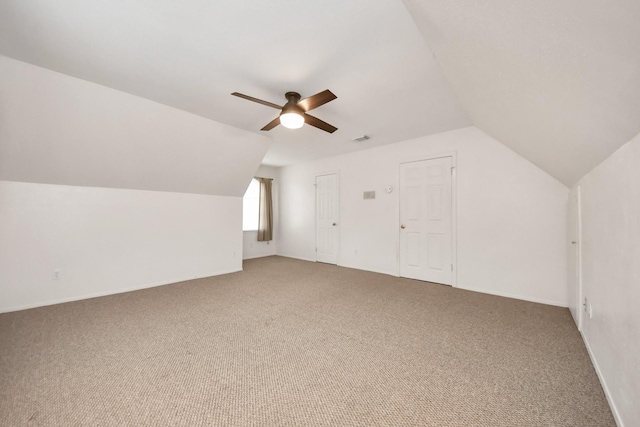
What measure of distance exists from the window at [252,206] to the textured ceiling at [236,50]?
3158mm

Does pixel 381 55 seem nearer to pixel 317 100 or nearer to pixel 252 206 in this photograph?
pixel 317 100

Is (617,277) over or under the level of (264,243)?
over

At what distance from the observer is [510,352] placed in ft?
6.27

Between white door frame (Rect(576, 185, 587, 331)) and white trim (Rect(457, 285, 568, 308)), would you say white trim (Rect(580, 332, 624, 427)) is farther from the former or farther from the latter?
white trim (Rect(457, 285, 568, 308))

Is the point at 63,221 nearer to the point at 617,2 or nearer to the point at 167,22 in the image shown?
the point at 167,22

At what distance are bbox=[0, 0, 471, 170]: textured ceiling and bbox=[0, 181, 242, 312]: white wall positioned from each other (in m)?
1.78

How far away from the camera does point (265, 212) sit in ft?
20.2

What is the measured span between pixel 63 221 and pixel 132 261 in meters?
0.97

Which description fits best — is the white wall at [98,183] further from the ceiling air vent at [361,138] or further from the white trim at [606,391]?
the white trim at [606,391]

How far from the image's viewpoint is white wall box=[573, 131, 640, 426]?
3.63 feet

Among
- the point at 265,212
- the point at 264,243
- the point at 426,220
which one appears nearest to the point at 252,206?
the point at 265,212

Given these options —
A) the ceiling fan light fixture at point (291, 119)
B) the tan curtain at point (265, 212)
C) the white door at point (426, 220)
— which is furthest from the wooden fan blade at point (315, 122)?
the tan curtain at point (265, 212)

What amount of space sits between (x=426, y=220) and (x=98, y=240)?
5092 millimetres

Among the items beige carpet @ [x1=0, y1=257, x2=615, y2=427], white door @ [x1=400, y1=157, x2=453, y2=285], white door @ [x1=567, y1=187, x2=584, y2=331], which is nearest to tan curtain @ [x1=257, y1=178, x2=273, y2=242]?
beige carpet @ [x1=0, y1=257, x2=615, y2=427]
